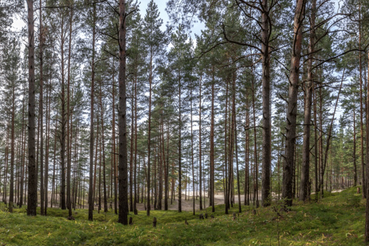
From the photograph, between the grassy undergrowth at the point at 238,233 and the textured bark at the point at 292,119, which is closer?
the grassy undergrowth at the point at 238,233

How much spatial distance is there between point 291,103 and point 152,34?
1336 centimetres

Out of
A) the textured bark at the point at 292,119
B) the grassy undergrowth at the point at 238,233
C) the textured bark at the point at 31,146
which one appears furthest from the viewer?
the textured bark at the point at 31,146

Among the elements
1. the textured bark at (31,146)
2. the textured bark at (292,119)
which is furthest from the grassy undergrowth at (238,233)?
the textured bark at (31,146)

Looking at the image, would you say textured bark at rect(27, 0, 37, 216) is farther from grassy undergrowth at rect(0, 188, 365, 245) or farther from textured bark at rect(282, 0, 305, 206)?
textured bark at rect(282, 0, 305, 206)

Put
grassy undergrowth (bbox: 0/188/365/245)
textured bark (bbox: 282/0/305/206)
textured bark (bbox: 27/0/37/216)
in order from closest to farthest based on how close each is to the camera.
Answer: grassy undergrowth (bbox: 0/188/365/245)
textured bark (bbox: 282/0/305/206)
textured bark (bbox: 27/0/37/216)

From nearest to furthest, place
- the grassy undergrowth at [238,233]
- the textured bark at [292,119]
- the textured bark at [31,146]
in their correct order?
the grassy undergrowth at [238,233] < the textured bark at [292,119] < the textured bark at [31,146]

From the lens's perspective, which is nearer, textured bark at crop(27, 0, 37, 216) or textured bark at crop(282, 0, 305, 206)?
textured bark at crop(282, 0, 305, 206)

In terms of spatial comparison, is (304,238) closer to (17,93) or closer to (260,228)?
(260,228)

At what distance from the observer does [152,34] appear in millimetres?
16578

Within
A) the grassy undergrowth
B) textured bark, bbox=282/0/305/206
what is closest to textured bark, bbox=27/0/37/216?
the grassy undergrowth

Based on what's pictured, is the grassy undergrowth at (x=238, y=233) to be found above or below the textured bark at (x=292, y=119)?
below

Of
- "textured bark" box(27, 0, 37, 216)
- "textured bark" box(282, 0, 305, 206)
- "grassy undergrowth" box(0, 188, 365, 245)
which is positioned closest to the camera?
"grassy undergrowth" box(0, 188, 365, 245)

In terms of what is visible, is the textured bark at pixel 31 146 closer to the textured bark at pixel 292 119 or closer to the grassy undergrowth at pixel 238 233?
the grassy undergrowth at pixel 238 233

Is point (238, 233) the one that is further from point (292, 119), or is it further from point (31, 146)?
point (31, 146)
